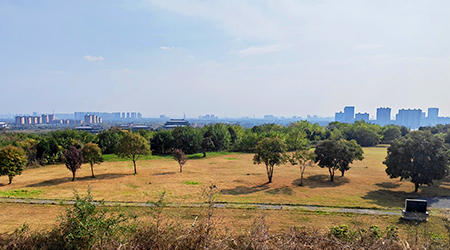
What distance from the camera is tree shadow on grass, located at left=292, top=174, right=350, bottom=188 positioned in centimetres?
2320

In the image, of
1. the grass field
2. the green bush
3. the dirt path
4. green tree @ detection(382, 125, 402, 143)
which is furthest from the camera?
green tree @ detection(382, 125, 402, 143)

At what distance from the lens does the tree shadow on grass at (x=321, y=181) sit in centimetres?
2320

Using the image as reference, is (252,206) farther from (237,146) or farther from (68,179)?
(237,146)

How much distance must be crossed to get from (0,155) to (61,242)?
23.1 meters

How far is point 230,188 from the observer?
21672mm

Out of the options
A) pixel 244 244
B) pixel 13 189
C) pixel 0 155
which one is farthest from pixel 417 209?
pixel 0 155

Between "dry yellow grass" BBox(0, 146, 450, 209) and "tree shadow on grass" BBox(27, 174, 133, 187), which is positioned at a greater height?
"dry yellow grass" BBox(0, 146, 450, 209)

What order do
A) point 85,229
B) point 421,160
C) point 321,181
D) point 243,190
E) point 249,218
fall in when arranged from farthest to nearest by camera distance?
point 321,181, point 243,190, point 421,160, point 249,218, point 85,229

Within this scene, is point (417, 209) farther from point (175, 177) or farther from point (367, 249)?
point (175, 177)

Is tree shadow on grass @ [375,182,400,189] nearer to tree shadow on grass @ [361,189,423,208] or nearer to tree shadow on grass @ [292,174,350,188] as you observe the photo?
tree shadow on grass @ [361,189,423,208]

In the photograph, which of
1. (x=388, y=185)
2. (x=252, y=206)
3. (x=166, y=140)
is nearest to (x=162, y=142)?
(x=166, y=140)

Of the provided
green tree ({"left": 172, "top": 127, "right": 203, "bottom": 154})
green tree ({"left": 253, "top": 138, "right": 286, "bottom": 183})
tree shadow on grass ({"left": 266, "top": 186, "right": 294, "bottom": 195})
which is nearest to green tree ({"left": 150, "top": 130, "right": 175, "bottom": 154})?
green tree ({"left": 172, "top": 127, "right": 203, "bottom": 154})

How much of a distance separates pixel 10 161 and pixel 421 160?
114 ft

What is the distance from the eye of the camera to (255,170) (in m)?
31.0
